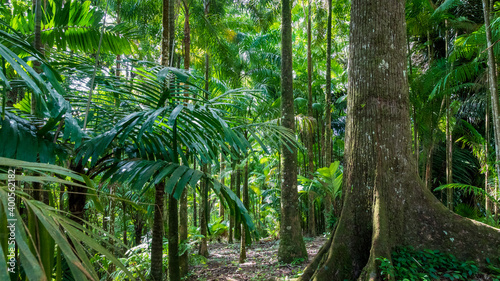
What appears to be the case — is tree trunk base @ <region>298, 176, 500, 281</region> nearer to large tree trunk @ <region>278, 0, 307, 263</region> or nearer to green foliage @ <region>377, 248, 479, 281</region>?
green foliage @ <region>377, 248, 479, 281</region>

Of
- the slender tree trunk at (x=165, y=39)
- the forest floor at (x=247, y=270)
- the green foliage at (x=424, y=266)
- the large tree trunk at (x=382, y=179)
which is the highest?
the slender tree trunk at (x=165, y=39)

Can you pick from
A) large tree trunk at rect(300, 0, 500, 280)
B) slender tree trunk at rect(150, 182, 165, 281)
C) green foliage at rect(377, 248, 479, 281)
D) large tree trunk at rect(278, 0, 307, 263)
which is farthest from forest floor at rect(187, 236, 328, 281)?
green foliage at rect(377, 248, 479, 281)

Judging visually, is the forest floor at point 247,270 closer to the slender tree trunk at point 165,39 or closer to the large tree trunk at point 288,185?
the large tree trunk at point 288,185

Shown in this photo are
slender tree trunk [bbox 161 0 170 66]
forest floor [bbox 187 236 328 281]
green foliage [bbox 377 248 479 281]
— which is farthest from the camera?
forest floor [bbox 187 236 328 281]

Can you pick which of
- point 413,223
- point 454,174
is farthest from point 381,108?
point 454,174

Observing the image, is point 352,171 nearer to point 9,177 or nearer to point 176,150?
point 176,150

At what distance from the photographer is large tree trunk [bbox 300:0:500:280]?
3.20m

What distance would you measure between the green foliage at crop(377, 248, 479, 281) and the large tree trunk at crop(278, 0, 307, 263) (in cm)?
296

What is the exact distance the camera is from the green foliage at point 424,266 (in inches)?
112

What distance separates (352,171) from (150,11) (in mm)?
6624

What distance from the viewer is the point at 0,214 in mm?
590

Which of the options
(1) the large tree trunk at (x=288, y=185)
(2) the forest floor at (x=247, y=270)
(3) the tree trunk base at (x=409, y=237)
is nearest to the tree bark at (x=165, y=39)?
(1) the large tree trunk at (x=288, y=185)

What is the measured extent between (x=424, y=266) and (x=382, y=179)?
940 mm

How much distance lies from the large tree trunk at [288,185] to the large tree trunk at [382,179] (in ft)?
7.65
